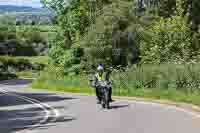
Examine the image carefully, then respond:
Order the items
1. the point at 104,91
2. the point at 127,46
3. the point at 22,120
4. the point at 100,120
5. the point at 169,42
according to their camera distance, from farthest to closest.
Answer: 1. the point at 127,46
2. the point at 169,42
3. the point at 104,91
4. the point at 22,120
5. the point at 100,120

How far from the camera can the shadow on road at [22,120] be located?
20.7 m

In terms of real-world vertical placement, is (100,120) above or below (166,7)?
below

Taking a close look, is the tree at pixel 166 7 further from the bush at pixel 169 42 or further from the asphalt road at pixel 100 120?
the asphalt road at pixel 100 120

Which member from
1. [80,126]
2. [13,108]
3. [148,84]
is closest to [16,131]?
[80,126]

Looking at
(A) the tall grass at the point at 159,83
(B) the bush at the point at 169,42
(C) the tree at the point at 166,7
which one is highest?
(C) the tree at the point at 166,7

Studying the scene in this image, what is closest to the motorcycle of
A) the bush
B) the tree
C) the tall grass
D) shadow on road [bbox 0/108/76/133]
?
shadow on road [bbox 0/108/76/133]

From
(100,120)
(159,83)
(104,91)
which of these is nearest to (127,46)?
(159,83)

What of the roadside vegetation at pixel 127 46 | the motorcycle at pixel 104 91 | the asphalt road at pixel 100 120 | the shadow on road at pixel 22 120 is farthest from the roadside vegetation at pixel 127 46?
the shadow on road at pixel 22 120

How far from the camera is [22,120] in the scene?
77.7ft

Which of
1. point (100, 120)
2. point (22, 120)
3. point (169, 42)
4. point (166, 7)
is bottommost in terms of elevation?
point (22, 120)

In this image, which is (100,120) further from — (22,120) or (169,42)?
(169,42)

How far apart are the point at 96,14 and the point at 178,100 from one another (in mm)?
27438

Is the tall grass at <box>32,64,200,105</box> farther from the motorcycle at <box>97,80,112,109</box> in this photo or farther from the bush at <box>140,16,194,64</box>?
the motorcycle at <box>97,80,112,109</box>

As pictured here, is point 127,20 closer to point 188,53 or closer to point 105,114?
point 188,53
